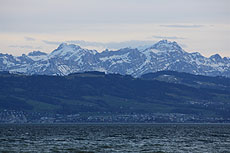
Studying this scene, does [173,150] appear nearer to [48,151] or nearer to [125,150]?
[125,150]

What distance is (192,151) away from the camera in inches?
5039

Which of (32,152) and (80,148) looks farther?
(80,148)

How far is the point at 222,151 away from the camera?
127 meters

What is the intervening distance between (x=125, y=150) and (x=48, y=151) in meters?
18.5

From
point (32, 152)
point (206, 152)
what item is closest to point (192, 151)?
point (206, 152)

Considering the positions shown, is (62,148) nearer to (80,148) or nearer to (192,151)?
(80,148)

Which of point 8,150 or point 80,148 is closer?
point 8,150

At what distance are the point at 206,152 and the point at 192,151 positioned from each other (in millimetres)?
4292

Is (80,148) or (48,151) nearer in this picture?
(48,151)

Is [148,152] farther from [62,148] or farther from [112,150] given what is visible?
[62,148]

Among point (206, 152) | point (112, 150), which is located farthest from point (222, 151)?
point (112, 150)

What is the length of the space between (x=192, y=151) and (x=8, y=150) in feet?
143

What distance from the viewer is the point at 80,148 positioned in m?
134

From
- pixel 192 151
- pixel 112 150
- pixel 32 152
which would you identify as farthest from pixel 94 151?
pixel 192 151
